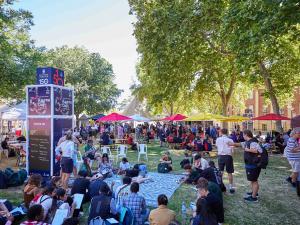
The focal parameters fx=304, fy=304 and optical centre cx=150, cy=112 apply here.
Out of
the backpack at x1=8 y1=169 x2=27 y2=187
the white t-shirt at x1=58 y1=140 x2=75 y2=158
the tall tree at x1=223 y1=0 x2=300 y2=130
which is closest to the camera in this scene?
the white t-shirt at x1=58 y1=140 x2=75 y2=158

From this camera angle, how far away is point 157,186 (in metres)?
10.5

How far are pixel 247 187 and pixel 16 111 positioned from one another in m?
14.9

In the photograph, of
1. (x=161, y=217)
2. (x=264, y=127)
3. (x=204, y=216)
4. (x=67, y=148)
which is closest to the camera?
(x=204, y=216)

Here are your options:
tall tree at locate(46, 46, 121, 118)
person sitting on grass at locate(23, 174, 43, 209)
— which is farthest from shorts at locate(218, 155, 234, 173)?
tall tree at locate(46, 46, 121, 118)

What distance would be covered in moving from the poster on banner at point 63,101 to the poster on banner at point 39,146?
591 millimetres

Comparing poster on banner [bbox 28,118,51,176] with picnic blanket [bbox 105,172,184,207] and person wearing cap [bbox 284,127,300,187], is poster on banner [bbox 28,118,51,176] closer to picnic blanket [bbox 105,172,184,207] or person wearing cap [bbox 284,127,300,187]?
picnic blanket [bbox 105,172,184,207]

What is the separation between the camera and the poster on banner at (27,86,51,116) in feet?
37.2

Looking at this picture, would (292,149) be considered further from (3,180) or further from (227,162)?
(3,180)

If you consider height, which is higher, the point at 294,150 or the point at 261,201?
the point at 294,150

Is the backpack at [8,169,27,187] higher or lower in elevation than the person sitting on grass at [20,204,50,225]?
lower

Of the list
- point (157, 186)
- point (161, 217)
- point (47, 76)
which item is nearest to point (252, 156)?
point (157, 186)

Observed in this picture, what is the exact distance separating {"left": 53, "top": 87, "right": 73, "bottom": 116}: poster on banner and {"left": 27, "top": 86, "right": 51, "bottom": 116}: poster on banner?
0.25 m

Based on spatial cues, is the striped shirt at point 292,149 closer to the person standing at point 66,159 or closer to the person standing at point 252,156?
the person standing at point 252,156

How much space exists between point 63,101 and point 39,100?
887 millimetres
